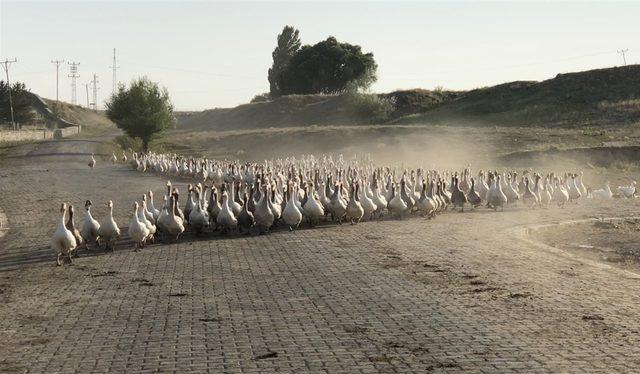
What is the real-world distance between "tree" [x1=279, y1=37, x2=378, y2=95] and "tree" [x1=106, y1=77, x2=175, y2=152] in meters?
46.5

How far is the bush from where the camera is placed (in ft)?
314

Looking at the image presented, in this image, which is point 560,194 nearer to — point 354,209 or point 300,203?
point 354,209

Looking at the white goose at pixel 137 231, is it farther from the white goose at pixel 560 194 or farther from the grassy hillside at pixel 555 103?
the grassy hillside at pixel 555 103

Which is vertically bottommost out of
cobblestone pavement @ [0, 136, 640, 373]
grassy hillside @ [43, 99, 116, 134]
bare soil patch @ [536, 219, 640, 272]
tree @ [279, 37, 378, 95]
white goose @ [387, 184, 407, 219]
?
bare soil patch @ [536, 219, 640, 272]

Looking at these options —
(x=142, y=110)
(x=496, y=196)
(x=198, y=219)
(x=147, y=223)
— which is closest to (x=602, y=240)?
(x=496, y=196)

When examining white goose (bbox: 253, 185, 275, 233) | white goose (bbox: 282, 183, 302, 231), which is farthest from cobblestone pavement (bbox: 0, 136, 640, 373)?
white goose (bbox: 253, 185, 275, 233)

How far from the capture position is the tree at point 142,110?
73.1 meters

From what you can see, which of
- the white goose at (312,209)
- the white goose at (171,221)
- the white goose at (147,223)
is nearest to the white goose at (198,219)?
the white goose at (171,221)

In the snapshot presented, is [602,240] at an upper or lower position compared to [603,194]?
lower

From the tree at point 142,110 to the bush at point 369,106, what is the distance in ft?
Result: 91.5

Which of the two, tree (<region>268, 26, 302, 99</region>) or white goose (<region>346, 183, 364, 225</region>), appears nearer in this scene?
white goose (<region>346, 183, 364, 225</region>)

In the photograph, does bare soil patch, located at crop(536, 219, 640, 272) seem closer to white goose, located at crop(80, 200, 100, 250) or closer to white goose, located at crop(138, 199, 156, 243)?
white goose, located at crop(138, 199, 156, 243)

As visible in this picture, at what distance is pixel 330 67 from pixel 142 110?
5273 cm

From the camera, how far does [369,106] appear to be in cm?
9638
